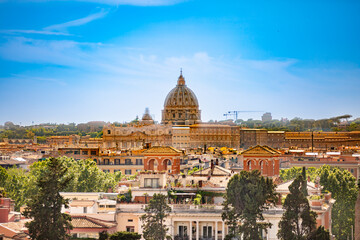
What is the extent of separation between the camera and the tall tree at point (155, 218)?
42062 millimetres

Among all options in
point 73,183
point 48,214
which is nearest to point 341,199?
point 73,183

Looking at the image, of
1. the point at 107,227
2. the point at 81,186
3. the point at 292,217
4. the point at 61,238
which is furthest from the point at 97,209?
the point at 81,186

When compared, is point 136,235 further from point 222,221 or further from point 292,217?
point 292,217

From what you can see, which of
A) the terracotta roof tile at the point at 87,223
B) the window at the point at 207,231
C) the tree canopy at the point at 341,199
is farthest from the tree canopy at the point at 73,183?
the window at the point at 207,231

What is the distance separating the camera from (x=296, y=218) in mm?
41156

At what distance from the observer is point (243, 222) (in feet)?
138

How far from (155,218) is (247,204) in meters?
5.01

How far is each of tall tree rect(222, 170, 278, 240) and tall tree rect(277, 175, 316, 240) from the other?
3.89ft

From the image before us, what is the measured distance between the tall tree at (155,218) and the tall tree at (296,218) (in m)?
6.20

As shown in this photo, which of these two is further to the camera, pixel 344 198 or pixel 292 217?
pixel 344 198

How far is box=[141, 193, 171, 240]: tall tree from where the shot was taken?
42.1 meters

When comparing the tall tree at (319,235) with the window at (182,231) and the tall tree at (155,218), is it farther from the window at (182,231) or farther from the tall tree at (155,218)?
the tall tree at (155,218)

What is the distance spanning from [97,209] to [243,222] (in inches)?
385

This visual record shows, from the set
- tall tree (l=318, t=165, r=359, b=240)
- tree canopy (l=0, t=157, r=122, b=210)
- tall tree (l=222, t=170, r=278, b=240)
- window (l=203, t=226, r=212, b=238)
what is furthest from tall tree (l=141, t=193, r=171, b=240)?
tree canopy (l=0, t=157, r=122, b=210)
